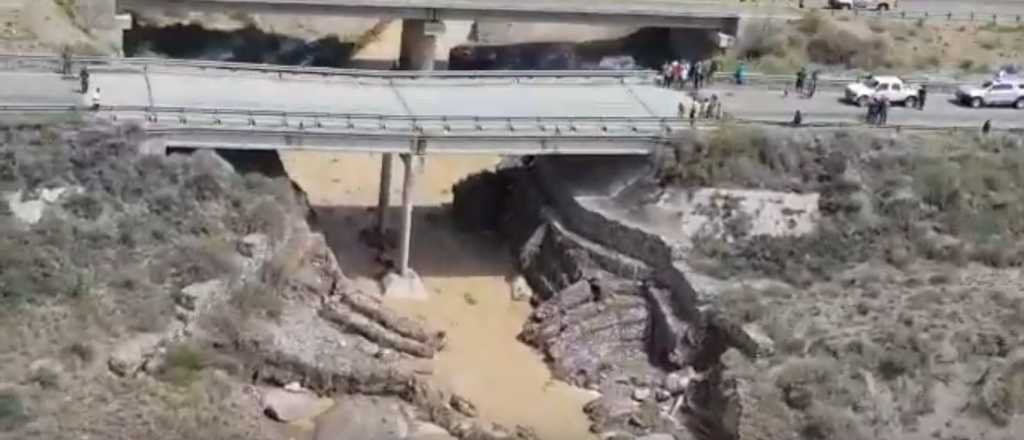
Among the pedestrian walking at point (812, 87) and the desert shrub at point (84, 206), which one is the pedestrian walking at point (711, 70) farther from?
the desert shrub at point (84, 206)

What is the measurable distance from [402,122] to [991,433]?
68.1ft

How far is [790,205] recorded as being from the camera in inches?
2427

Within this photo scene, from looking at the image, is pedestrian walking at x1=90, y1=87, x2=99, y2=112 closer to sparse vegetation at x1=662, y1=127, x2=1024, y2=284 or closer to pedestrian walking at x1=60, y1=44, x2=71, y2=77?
pedestrian walking at x1=60, y1=44, x2=71, y2=77

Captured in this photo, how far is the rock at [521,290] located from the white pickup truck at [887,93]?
14378mm

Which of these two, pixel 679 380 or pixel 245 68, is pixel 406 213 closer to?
pixel 245 68

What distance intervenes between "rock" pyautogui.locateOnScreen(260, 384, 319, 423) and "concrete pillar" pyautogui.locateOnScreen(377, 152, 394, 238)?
11858 millimetres

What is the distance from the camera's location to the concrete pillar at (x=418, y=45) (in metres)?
78.5

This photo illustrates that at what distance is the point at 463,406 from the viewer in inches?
2121

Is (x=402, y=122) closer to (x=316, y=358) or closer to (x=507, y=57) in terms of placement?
(x=316, y=358)

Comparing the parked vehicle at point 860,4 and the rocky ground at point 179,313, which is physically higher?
the parked vehicle at point 860,4

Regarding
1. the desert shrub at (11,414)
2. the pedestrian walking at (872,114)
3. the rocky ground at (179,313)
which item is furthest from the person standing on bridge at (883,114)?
the desert shrub at (11,414)

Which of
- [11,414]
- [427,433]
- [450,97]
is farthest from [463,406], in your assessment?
[450,97]

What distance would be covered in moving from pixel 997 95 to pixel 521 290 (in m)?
19.5

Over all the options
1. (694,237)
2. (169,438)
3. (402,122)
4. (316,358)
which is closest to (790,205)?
(694,237)
